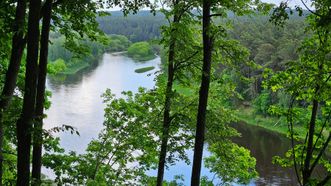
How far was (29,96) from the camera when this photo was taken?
8039 millimetres

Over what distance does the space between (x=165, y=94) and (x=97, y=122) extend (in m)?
32.0

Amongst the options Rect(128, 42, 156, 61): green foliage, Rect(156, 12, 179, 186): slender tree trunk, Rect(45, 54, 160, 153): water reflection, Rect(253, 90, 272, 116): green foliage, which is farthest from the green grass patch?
Rect(156, 12, 179, 186): slender tree trunk

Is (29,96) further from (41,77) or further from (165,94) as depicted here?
(165,94)

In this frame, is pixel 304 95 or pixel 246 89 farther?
pixel 246 89

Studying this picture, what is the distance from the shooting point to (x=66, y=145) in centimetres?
3753

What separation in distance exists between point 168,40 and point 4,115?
8.57 metres

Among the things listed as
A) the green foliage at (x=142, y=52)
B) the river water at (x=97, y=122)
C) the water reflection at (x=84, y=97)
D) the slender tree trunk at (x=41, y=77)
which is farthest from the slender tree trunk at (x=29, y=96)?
the green foliage at (x=142, y=52)

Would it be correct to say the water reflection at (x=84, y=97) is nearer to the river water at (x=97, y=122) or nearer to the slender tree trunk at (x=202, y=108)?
the river water at (x=97, y=122)

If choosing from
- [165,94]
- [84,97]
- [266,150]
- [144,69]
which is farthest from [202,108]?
[144,69]

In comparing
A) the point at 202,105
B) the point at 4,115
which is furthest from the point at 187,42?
the point at 4,115

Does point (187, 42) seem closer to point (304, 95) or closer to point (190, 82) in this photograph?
point (190, 82)

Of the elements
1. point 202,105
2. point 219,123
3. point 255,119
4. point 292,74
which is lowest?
point 255,119

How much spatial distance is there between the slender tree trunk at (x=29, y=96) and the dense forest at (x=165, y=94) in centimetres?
2

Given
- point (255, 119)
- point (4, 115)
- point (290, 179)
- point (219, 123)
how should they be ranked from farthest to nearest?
point (255, 119)
point (290, 179)
point (219, 123)
point (4, 115)
